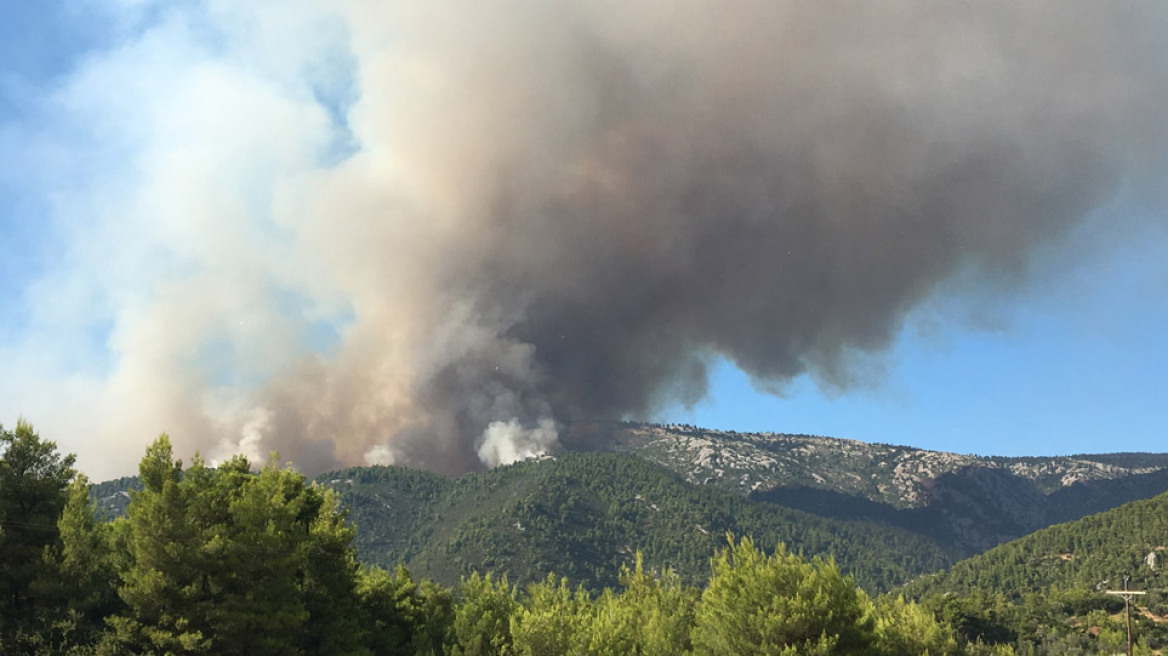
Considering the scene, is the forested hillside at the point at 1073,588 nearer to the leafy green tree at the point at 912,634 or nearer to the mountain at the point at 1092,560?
the mountain at the point at 1092,560

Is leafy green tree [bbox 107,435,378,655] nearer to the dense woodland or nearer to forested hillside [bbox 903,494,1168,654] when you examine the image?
the dense woodland

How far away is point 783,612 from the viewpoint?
42.3 meters

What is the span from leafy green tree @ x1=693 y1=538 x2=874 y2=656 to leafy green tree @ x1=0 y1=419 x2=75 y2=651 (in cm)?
3556

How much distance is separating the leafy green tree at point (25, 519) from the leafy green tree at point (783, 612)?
35560 mm

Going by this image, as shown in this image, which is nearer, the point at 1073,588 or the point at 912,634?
the point at 912,634

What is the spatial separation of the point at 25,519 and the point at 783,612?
40.5 m

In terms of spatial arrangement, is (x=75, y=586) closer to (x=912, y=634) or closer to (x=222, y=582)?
(x=222, y=582)

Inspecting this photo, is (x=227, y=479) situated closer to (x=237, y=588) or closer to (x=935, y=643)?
(x=237, y=588)

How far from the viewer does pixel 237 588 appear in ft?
131

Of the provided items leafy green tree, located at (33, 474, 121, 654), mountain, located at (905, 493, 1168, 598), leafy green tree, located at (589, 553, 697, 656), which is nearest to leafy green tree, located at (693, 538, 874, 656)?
leafy green tree, located at (589, 553, 697, 656)

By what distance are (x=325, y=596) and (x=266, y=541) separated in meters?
8.25

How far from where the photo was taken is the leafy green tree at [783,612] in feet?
139

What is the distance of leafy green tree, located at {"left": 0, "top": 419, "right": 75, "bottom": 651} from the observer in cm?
3884

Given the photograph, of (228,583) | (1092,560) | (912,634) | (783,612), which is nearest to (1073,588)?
(1092,560)
